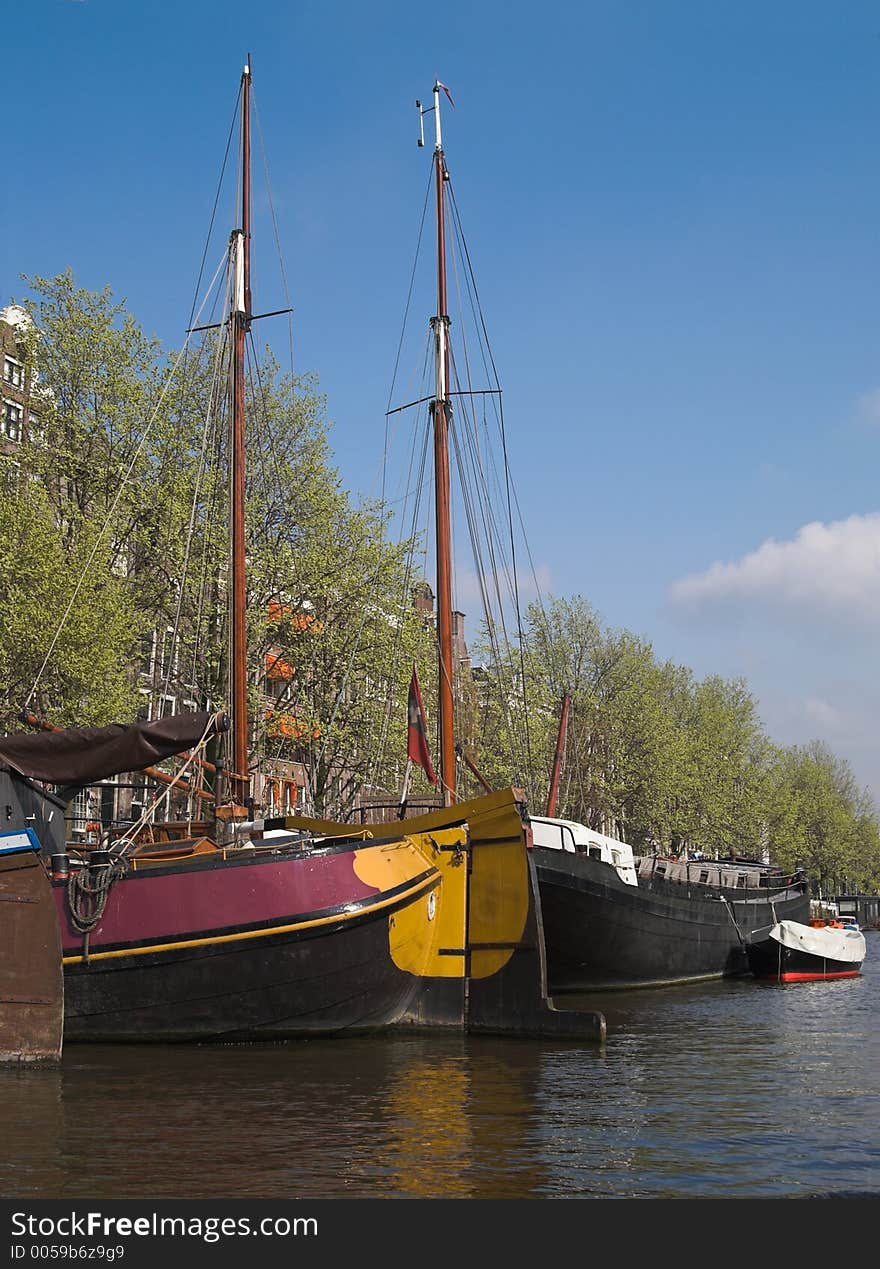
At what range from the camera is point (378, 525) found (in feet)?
143

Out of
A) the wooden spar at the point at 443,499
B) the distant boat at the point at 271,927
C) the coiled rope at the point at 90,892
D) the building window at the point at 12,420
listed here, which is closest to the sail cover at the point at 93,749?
the distant boat at the point at 271,927

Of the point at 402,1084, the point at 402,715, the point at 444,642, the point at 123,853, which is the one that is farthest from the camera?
the point at 402,715

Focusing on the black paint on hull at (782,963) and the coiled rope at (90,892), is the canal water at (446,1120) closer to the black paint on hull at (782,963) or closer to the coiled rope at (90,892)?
the coiled rope at (90,892)

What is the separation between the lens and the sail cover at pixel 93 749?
18281 mm

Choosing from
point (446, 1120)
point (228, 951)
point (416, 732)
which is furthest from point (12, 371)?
point (446, 1120)

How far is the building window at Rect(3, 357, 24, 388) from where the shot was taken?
4103cm

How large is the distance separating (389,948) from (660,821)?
1842 inches

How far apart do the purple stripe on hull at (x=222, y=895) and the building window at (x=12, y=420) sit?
89.4ft

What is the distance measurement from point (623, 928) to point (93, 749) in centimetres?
1599

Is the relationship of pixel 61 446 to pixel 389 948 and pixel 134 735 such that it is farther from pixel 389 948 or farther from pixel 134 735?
pixel 389 948

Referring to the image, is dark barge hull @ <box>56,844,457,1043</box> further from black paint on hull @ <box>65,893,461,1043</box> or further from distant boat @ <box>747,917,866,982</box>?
distant boat @ <box>747,917,866,982</box>

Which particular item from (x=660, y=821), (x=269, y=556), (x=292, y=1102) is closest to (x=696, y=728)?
(x=660, y=821)

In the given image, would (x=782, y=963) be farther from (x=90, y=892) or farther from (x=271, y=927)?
(x=90, y=892)

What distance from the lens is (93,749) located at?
61.9 ft
